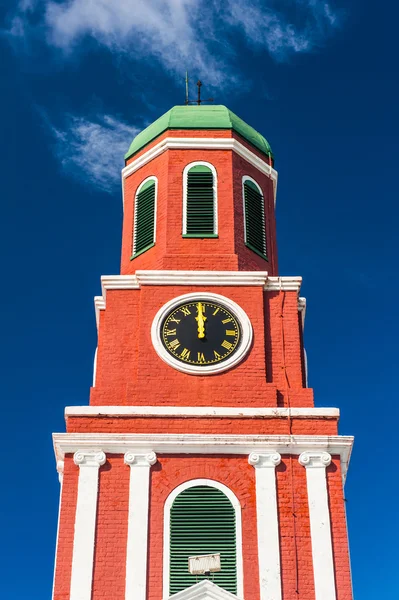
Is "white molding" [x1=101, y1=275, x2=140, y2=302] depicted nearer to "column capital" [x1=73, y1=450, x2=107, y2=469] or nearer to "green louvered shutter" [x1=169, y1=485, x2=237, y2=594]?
"column capital" [x1=73, y1=450, x2=107, y2=469]

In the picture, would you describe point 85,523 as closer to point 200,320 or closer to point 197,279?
point 200,320

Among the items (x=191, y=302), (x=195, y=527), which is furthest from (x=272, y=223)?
(x=195, y=527)

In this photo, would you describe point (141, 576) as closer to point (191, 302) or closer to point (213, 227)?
point (191, 302)

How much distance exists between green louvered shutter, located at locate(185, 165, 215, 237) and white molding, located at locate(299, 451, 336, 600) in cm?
754

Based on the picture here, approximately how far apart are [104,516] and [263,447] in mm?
3885

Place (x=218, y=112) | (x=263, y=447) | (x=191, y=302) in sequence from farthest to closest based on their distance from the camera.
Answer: (x=218, y=112) → (x=191, y=302) → (x=263, y=447)

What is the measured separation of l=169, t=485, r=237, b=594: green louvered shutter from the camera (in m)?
24.8

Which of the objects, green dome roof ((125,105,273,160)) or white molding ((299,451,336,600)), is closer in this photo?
white molding ((299,451,336,600))

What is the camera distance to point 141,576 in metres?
24.7

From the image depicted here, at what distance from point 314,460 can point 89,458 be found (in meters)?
5.05

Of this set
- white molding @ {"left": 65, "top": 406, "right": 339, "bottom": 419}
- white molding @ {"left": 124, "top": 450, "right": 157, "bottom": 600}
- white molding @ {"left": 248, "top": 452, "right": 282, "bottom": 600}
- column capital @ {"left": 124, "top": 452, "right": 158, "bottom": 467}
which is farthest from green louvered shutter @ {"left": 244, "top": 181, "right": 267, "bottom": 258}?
white molding @ {"left": 124, "top": 450, "right": 157, "bottom": 600}

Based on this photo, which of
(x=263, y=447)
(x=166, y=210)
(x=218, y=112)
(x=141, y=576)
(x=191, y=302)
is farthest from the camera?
(x=218, y=112)

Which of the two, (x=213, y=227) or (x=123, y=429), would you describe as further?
(x=213, y=227)

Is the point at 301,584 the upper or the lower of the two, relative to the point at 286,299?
lower
